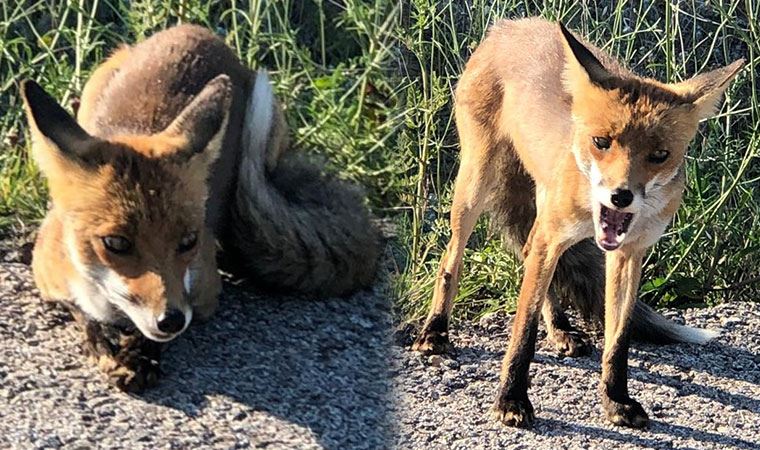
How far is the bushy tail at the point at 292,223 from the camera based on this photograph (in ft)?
16.5

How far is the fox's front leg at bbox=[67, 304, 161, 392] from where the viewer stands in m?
4.17

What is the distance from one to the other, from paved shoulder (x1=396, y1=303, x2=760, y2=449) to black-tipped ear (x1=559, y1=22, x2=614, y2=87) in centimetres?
127

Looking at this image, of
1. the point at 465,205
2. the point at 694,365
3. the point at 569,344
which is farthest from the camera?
the point at 465,205

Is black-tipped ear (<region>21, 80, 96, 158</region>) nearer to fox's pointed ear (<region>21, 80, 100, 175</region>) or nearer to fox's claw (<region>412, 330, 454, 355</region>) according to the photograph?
fox's pointed ear (<region>21, 80, 100, 175</region>)

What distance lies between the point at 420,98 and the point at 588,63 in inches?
57.3

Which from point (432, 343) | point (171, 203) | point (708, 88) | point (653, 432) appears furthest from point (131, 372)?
point (708, 88)

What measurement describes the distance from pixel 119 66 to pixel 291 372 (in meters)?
1.72

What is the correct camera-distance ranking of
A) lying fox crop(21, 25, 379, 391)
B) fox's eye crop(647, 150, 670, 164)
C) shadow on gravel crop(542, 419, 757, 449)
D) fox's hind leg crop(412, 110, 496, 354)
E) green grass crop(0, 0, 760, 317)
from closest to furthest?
lying fox crop(21, 25, 379, 391) → fox's eye crop(647, 150, 670, 164) → shadow on gravel crop(542, 419, 757, 449) → fox's hind leg crop(412, 110, 496, 354) → green grass crop(0, 0, 760, 317)

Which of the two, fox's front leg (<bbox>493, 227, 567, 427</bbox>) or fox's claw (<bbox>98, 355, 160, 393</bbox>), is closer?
fox's claw (<bbox>98, 355, 160, 393</bbox>)

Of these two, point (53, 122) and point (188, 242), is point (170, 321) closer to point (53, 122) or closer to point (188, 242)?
point (188, 242)

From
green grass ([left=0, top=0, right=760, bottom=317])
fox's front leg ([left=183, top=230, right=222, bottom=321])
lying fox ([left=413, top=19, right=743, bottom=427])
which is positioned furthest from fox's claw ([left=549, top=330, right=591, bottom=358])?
fox's front leg ([left=183, top=230, right=222, bottom=321])

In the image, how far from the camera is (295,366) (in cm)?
453

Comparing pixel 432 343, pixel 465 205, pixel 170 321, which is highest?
pixel 170 321

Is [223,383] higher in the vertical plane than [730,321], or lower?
higher
